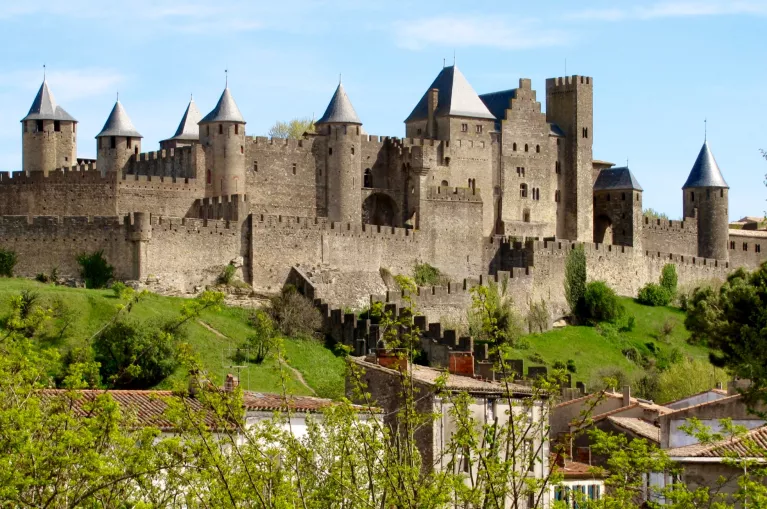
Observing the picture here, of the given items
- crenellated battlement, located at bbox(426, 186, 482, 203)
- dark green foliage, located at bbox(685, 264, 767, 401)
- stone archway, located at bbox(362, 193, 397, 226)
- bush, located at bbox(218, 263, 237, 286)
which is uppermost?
crenellated battlement, located at bbox(426, 186, 482, 203)

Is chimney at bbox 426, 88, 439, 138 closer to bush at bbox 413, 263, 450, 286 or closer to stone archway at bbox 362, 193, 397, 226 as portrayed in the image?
stone archway at bbox 362, 193, 397, 226

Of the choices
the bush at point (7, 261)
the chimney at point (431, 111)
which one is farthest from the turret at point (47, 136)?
the chimney at point (431, 111)

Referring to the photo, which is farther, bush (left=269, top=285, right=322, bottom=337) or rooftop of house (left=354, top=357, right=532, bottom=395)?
bush (left=269, top=285, right=322, bottom=337)

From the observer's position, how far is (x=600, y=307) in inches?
2995

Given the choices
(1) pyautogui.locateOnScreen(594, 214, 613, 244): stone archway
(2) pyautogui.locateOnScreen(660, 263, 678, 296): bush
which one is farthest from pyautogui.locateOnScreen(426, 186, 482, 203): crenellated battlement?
(2) pyautogui.locateOnScreen(660, 263, 678, 296): bush

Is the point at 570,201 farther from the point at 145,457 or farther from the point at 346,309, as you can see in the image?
the point at 145,457

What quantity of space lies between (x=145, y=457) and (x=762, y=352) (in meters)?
23.2

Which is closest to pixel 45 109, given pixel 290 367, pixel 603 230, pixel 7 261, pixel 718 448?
pixel 7 261

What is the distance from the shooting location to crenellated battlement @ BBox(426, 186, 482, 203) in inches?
2977

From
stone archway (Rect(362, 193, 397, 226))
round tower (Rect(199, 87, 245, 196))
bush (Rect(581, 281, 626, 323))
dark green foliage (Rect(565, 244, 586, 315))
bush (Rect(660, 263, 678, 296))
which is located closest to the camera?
round tower (Rect(199, 87, 245, 196))

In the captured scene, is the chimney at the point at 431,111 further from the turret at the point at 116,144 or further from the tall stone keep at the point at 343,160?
the turret at the point at 116,144

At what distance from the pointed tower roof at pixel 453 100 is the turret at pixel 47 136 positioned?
16130 millimetres

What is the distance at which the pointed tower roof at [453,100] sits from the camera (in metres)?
79.1

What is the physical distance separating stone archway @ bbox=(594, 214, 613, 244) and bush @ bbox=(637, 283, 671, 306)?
14.9 feet
